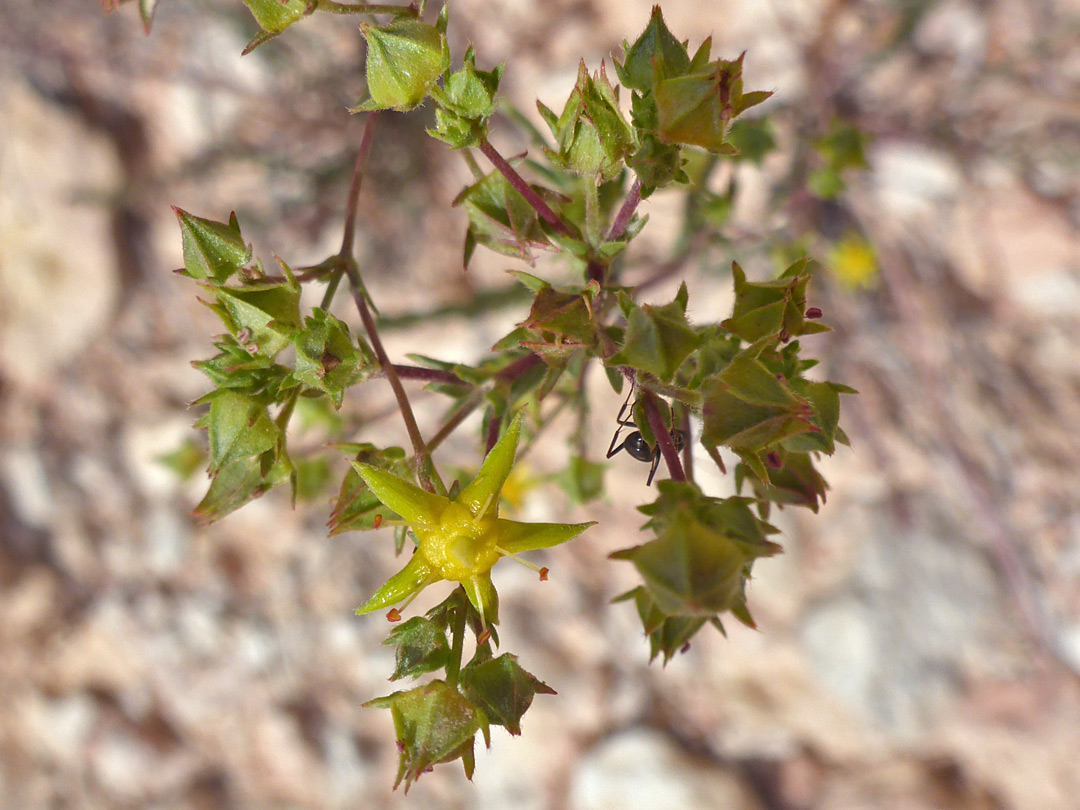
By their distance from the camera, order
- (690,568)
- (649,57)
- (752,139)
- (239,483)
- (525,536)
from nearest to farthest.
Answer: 1. (690,568)
2. (649,57)
3. (525,536)
4. (239,483)
5. (752,139)

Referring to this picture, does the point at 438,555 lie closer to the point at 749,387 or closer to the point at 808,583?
the point at 749,387

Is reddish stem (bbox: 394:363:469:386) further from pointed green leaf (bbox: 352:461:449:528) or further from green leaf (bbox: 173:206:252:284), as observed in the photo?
green leaf (bbox: 173:206:252:284)

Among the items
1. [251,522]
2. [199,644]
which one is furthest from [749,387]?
[199,644]

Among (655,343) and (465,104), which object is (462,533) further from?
(465,104)

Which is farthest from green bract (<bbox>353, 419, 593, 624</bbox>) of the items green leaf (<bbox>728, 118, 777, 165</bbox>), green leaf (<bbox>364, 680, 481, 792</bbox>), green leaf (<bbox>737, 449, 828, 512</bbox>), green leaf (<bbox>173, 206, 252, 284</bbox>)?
green leaf (<bbox>728, 118, 777, 165</bbox>)

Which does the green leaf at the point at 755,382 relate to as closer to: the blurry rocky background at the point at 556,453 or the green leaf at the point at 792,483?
the green leaf at the point at 792,483

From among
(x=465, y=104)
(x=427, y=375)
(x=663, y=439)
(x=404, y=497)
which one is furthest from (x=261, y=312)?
(x=663, y=439)

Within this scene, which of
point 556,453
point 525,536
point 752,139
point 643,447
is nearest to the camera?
point 525,536
